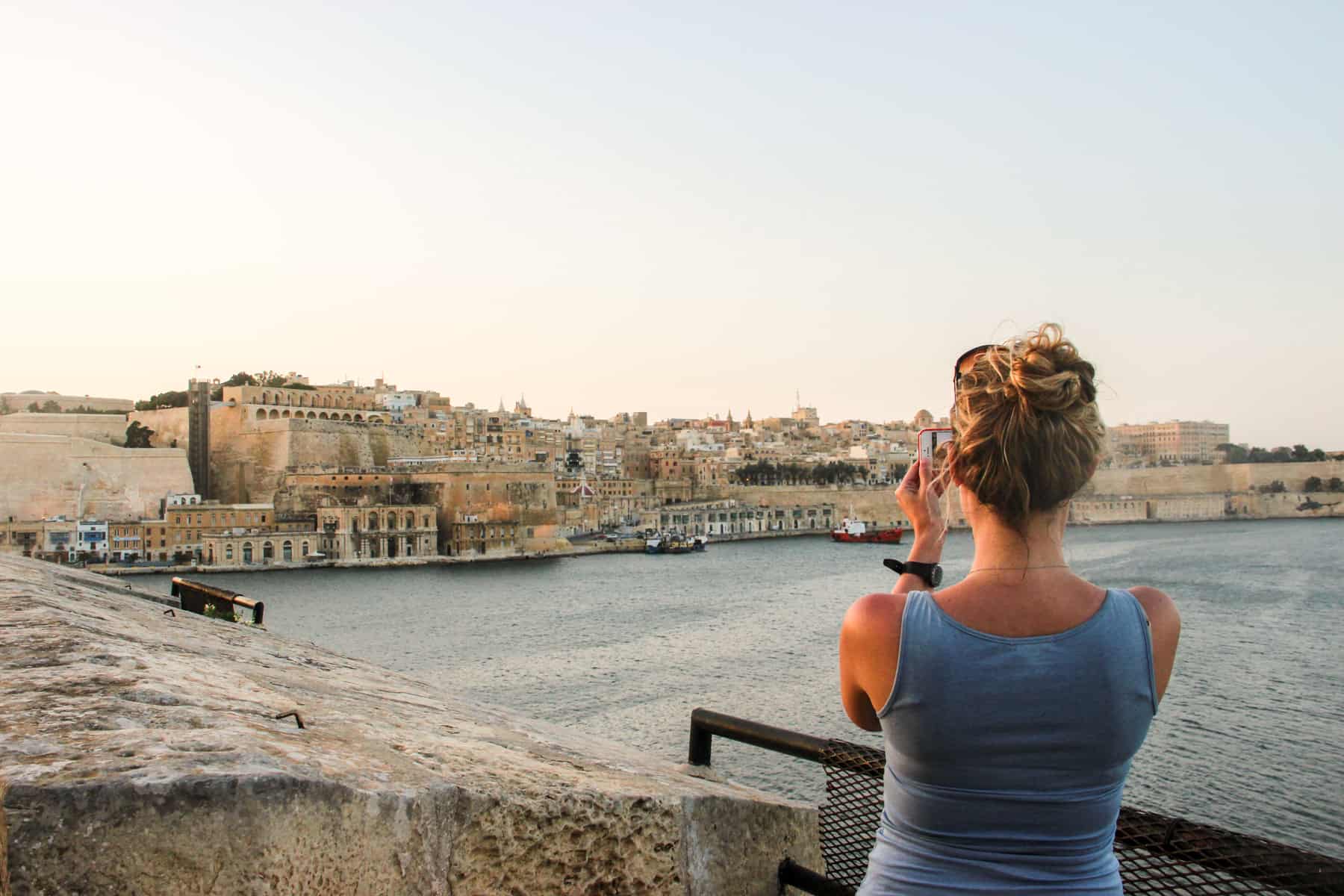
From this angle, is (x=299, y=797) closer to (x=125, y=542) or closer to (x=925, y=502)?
(x=925, y=502)

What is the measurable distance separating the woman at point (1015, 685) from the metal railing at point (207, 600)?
2.72 meters

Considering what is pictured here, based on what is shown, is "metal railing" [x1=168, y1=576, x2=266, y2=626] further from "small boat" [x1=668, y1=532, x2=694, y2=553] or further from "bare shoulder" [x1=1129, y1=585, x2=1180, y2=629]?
"small boat" [x1=668, y1=532, x2=694, y2=553]

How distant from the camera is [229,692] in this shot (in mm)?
1201

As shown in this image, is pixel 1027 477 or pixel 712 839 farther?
pixel 712 839

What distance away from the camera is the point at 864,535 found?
150 ft

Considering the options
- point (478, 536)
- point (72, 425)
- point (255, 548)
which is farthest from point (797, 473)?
point (72, 425)

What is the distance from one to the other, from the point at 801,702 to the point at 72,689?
35.1 feet

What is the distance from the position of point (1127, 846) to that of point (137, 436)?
1782 inches

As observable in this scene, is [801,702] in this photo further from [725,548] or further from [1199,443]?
[1199,443]

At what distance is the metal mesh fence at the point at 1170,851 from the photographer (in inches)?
36.5

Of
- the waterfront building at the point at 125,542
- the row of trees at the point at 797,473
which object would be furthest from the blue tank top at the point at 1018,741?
the row of trees at the point at 797,473

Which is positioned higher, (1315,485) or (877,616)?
(877,616)

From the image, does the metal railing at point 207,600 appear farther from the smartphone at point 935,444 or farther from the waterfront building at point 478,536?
the waterfront building at point 478,536

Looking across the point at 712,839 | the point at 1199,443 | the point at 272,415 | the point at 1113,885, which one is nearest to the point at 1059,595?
the point at 1113,885
